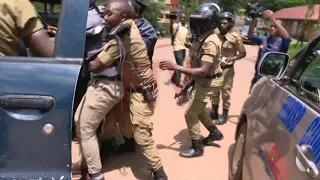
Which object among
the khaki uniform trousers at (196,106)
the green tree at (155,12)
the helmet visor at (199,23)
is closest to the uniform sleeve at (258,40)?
the khaki uniform trousers at (196,106)

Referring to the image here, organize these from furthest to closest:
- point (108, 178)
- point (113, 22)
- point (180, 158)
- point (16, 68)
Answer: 1. point (180, 158)
2. point (108, 178)
3. point (113, 22)
4. point (16, 68)

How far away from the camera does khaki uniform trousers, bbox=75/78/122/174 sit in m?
3.35

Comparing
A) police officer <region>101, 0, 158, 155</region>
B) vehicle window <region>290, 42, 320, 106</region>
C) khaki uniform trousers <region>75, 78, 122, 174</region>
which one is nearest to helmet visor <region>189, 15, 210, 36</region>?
police officer <region>101, 0, 158, 155</region>

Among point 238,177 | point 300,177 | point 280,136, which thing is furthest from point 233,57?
point 300,177

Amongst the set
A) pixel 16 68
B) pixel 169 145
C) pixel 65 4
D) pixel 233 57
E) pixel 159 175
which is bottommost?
pixel 169 145

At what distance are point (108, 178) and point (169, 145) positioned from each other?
116 cm

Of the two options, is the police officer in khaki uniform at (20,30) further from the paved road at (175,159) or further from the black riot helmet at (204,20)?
the black riot helmet at (204,20)

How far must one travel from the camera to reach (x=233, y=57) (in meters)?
5.65

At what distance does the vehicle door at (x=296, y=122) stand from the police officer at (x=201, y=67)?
4.23 ft

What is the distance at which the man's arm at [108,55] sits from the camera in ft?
10.2

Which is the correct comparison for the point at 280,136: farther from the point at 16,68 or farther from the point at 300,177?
the point at 16,68

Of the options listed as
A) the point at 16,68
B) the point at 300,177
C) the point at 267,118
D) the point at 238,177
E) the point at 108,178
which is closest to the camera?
the point at 300,177

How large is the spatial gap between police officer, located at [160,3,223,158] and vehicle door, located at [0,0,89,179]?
5.63ft

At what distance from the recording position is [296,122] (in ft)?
6.13
